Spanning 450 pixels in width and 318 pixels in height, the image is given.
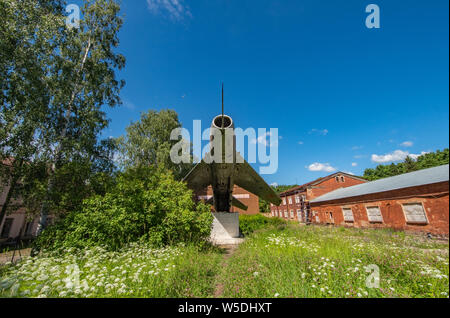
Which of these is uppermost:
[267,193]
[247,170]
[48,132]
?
[48,132]

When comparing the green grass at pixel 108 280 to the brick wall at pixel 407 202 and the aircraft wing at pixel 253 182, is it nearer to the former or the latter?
the brick wall at pixel 407 202

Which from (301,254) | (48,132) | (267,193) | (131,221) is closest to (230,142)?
(301,254)

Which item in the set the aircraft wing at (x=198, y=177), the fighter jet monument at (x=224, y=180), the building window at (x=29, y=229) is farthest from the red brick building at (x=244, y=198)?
the building window at (x=29, y=229)

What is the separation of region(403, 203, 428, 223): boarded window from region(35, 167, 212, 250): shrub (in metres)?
6.15

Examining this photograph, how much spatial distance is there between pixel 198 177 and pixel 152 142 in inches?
480

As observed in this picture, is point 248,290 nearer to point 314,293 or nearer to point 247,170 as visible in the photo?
point 314,293

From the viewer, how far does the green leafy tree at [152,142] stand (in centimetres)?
1966

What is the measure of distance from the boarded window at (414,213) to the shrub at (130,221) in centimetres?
615

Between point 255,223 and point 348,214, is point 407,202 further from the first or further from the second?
point 255,223

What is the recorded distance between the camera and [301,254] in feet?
17.0

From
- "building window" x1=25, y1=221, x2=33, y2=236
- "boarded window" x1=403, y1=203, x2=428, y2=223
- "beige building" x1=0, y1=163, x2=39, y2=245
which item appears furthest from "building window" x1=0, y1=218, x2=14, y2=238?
"boarded window" x1=403, y1=203, x2=428, y2=223

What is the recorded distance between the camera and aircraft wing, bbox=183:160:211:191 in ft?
31.6
